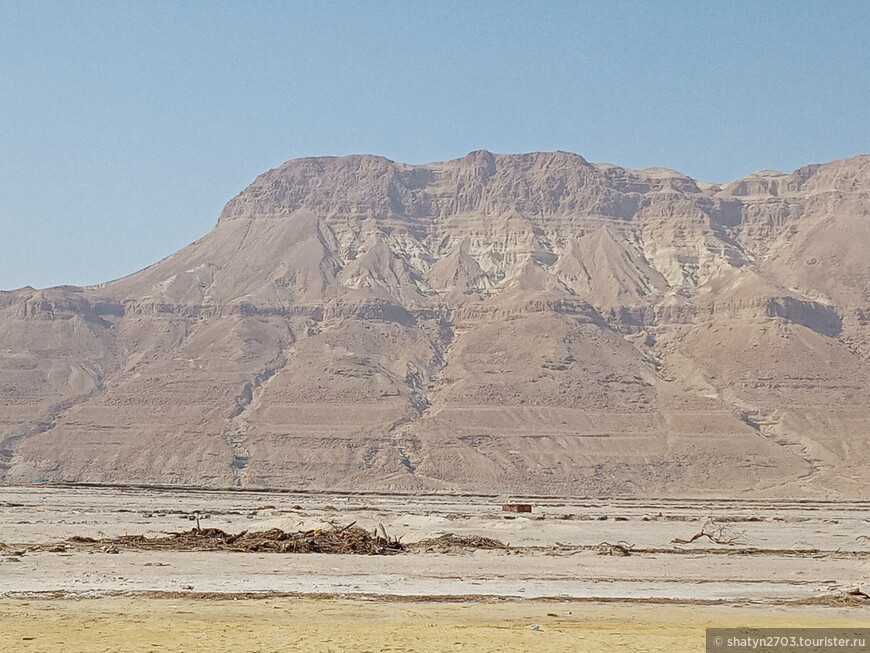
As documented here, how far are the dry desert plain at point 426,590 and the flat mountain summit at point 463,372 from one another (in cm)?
7199

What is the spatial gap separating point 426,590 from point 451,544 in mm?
8966

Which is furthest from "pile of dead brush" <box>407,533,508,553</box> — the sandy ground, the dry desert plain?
the sandy ground

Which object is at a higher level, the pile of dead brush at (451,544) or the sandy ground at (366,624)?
the sandy ground at (366,624)

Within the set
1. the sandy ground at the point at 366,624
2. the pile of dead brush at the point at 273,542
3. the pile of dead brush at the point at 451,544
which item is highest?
the sandy ground at the point at 366,624

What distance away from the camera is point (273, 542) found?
1188 inches

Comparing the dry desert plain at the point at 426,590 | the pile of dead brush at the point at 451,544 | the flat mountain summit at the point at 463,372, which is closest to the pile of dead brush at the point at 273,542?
the dry desert plain at the point at 426,590

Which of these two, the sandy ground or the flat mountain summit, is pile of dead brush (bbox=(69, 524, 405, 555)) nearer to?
the sandy ground

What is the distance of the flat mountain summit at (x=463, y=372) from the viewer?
380 feet

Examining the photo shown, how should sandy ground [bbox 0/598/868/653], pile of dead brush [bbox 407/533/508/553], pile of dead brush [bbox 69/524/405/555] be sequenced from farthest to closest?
pile of dead brush [bbox 407/533/508/553] < pile of dead brush [bbox 69/524/405/555] < sandy ground [bbox 0/598/868/653]

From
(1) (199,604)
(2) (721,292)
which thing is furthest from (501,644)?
(2) (721,292)

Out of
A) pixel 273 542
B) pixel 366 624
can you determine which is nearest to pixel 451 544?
pixel 273 542

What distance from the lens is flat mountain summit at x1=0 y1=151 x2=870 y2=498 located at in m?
116

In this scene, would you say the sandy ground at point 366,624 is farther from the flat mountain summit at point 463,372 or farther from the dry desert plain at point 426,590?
the flat mountain summit at point 463,372

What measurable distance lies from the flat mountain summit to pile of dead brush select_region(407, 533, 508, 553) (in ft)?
243
